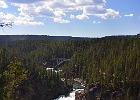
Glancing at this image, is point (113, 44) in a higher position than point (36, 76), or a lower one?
higher

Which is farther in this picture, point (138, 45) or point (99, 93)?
point (138, 45)

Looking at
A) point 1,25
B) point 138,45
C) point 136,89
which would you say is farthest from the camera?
point 138,45

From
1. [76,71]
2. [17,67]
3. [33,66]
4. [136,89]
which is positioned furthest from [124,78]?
[76,71]

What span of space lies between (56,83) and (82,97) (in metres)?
20.3

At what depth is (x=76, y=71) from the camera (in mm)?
168500

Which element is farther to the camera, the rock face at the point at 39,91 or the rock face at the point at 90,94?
the rock face at the point at 90,94

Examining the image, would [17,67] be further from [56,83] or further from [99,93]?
[56,83]

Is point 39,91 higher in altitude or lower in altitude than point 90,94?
lower

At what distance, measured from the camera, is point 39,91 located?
108500mm

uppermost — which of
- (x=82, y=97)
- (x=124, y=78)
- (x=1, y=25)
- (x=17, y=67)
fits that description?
(x=1, y=25)

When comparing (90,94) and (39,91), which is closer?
(90,94)

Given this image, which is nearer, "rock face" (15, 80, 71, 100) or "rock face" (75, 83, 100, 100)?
"rock face" (15, 80, 71, 100)

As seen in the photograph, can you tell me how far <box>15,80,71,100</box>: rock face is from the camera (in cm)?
10053

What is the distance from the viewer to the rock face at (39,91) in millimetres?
100525
